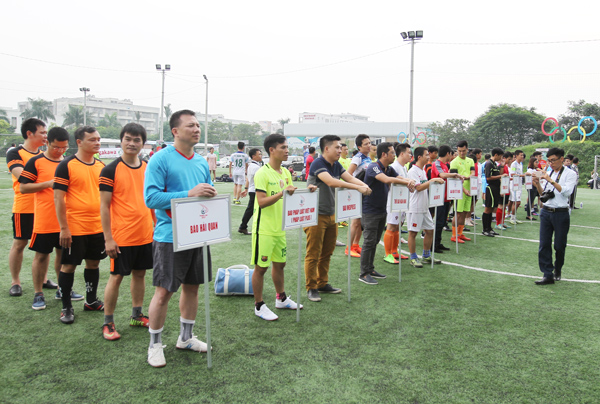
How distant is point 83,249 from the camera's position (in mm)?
4008

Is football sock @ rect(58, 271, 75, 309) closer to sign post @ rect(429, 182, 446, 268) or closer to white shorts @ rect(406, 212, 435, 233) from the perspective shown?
white shorts @ rect(406, 212, 435, 233)

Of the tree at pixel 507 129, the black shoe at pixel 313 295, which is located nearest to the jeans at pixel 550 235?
the black shoe at pixel 313 295

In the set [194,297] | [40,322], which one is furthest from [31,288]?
[194,297]

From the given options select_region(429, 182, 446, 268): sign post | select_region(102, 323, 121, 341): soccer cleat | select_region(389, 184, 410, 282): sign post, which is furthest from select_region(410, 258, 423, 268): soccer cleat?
select_region(102, 323, 121, 341): soccer cleat

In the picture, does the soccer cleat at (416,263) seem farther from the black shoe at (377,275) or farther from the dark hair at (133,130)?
the dark hair at (133,130)

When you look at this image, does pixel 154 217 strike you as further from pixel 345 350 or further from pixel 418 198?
pixel 418 198

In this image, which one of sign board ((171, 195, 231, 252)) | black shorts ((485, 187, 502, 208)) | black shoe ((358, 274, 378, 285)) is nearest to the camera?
sign board ((171, 195, 231, 252))

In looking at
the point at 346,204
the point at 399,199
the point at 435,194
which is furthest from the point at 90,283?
the point at 435,194

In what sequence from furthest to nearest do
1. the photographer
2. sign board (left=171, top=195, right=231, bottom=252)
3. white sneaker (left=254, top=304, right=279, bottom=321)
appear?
the photographer, white sneaker (left=254, top=304, right=279, bottom=321), sign board (left=171, top=195, right=231, bottom=252)

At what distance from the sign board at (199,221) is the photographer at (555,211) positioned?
14.5 feet

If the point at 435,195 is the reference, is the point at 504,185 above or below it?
above

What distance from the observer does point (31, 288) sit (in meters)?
4.95

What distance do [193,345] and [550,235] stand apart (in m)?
4.98

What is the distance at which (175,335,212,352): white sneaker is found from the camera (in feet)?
11.3
